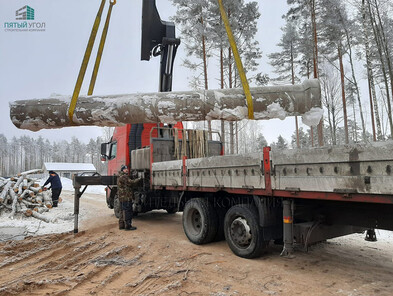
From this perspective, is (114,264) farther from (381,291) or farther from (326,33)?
(326,33)

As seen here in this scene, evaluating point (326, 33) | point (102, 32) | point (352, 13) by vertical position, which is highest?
point (352, 13)

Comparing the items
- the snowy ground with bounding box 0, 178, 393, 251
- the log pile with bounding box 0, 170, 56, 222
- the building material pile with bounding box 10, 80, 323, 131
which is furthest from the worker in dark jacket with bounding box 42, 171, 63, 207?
the building material pile with bounding box 10, 80, 323, 131

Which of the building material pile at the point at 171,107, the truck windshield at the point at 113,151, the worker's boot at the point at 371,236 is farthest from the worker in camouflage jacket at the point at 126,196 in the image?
the worker's boot at the point at 371,236

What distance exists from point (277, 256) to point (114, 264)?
266 centimetres

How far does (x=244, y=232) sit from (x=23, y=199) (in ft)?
29.4

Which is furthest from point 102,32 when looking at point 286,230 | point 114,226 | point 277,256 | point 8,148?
point 8,148

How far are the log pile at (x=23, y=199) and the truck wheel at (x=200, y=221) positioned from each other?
5210mm

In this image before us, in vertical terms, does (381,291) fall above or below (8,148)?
below

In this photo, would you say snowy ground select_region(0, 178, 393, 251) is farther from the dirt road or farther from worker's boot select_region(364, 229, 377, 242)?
worker's boot select_region(364, 229, 377, 242)

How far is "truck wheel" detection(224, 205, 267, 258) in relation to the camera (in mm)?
4273

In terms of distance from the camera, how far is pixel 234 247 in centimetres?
465

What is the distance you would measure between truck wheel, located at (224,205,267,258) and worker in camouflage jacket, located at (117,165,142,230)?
10.8ft

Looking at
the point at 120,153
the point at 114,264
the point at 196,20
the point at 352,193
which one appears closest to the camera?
the point at 352,193

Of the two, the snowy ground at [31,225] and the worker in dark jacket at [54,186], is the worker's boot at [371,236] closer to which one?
the snowy ground at [31,225]
